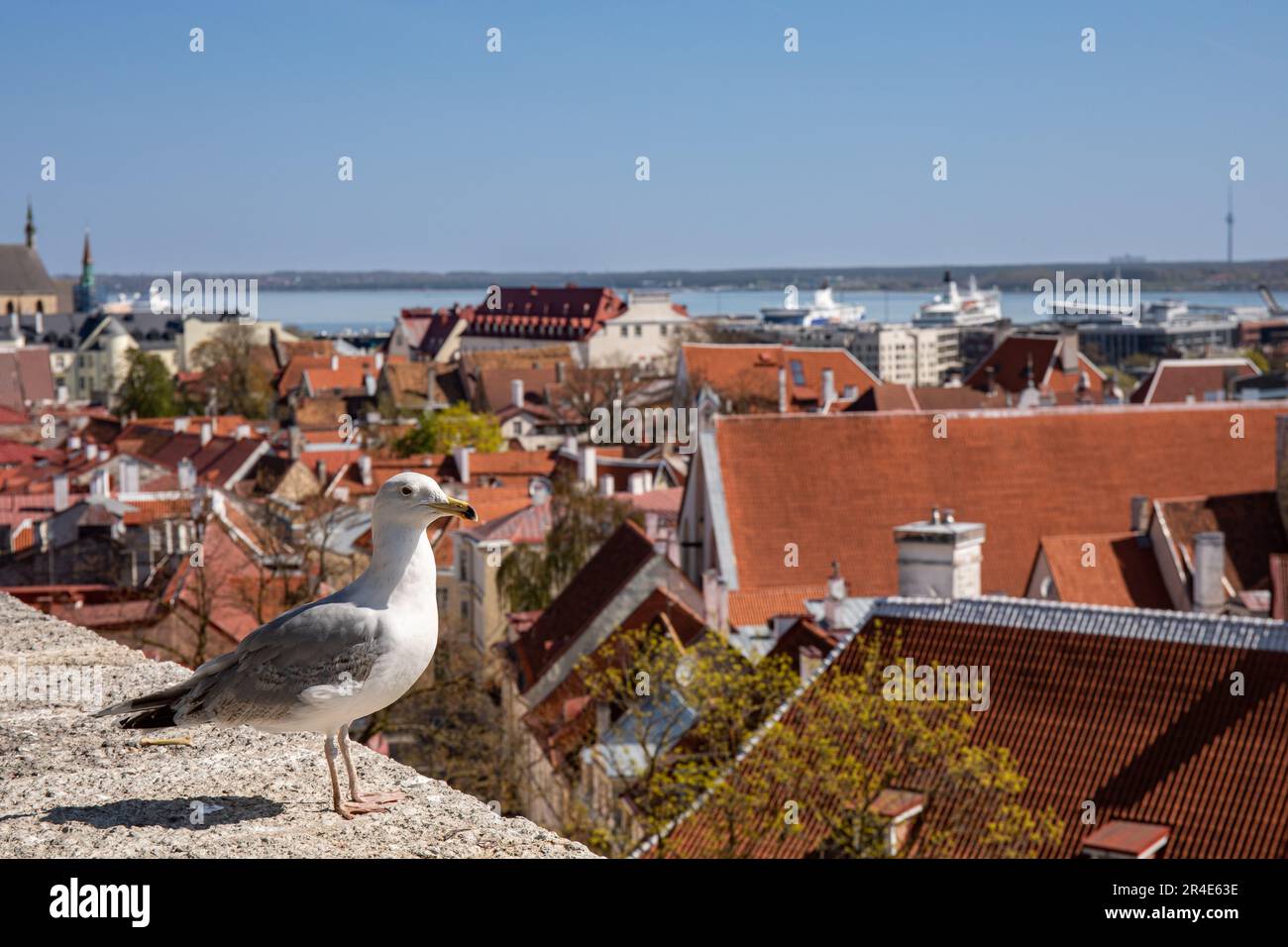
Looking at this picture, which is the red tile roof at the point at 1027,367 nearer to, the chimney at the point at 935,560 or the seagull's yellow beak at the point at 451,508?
the chimney at the point at 935,560

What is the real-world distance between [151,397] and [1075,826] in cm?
6726

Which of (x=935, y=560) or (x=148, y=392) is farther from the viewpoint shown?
(x=148, y=392)

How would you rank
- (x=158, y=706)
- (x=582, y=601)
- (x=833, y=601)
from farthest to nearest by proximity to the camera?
(x=582, y=601) → (x=833, y=601) → (x=158, y=706)

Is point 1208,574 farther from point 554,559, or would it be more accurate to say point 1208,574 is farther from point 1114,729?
point 554,559

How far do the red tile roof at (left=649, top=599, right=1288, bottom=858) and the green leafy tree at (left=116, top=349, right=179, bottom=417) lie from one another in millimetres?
64704

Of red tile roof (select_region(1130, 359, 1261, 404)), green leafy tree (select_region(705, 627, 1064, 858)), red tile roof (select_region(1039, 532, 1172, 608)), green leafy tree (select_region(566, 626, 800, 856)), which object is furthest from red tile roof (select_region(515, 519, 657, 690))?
red tile roof (select_region(1130, 359, 1261, 404))

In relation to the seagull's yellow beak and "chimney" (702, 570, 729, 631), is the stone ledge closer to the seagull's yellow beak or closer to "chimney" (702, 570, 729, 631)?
the seagull's yellow beak

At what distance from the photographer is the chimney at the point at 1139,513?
68.4 ft

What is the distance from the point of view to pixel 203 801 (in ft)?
10.4

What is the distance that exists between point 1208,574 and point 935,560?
14.5 ft

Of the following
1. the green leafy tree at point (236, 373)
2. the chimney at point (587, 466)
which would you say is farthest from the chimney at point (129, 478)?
the green leafy tree at point (236, 373)

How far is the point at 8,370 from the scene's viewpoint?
8444 centimetres

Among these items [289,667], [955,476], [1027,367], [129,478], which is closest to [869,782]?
[289,667]

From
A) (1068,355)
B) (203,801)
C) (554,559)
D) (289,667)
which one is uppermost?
(289,667)
